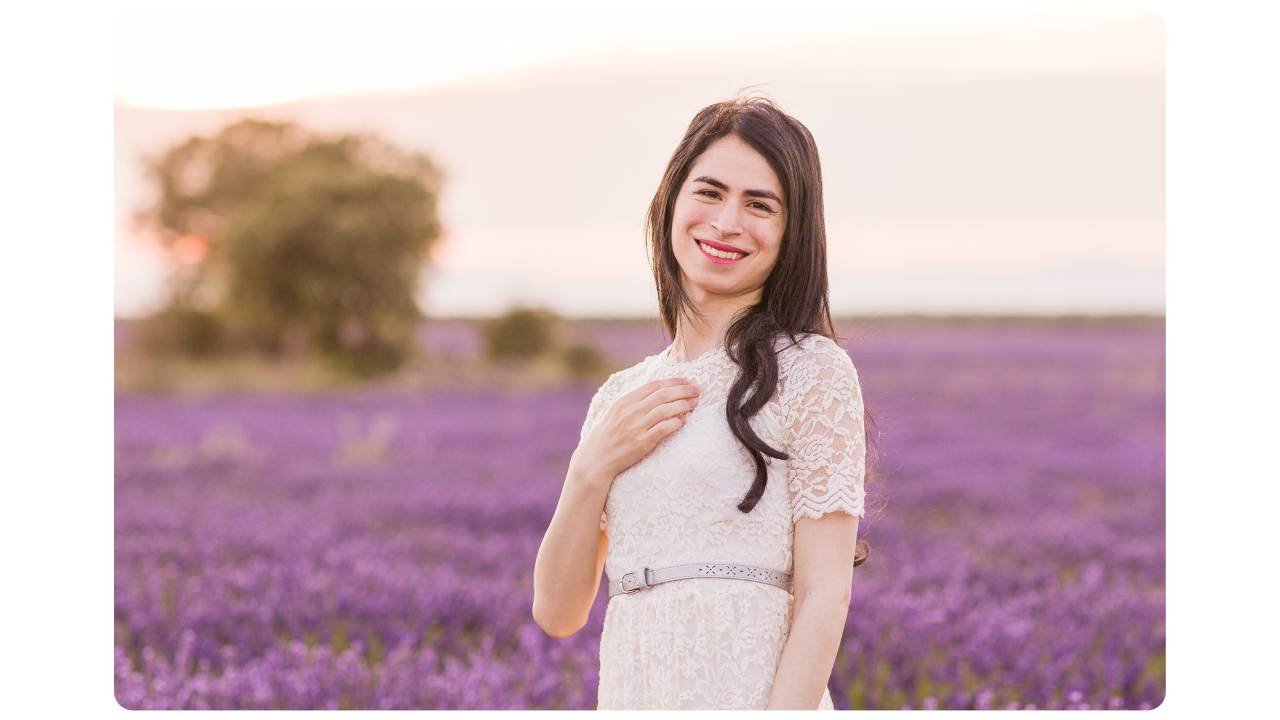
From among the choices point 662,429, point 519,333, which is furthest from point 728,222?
point 519,333

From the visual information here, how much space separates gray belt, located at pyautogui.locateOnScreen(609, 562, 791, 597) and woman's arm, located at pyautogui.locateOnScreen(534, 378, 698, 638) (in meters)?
0.13

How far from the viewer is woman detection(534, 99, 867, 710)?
67.9 inches

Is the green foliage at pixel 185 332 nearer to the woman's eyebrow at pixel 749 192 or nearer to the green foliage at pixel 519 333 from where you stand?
the green foliage at pixel 519 333

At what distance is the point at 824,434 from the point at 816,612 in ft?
1.08

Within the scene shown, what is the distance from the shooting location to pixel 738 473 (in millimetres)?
1781

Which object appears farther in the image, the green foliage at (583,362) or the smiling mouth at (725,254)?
the green foliage at (583,362)

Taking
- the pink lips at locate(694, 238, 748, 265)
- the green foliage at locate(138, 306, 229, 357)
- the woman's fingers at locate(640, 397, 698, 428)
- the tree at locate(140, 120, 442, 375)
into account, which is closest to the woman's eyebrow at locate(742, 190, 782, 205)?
the pink lips at locate(694, 238, 748, 265)

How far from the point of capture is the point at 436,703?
3309 mm

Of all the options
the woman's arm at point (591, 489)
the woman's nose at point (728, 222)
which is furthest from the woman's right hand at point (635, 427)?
the woman's nose at point (728, 222)

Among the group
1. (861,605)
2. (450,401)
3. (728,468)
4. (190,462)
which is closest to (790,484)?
(728,468)

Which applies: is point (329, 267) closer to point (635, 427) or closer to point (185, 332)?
point (185, 332)

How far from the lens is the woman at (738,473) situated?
172cm

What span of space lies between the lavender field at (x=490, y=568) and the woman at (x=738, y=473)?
0.31m
